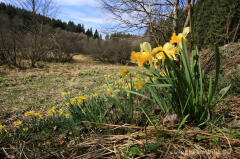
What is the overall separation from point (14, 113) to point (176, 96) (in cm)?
357

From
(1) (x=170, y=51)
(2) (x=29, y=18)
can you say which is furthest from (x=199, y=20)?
(2) (x=29, y=18)

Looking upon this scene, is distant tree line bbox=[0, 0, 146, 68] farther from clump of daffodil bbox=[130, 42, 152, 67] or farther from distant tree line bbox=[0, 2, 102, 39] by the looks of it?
clump of daffodil bbox=[130, 42, 152, 67]

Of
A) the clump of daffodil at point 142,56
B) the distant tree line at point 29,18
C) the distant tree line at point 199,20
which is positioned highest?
the distant tree line at point 29,18

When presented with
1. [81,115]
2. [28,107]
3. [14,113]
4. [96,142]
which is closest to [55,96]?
[28,107]

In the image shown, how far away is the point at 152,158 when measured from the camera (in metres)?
0.70

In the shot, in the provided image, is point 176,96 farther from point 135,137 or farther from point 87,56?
point 87,56

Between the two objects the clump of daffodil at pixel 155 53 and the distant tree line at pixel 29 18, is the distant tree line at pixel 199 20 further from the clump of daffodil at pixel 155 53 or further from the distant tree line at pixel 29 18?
the distant tree line at pixel 29 18

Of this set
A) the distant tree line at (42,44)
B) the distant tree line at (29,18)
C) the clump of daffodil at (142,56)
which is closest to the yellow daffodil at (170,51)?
the clump of daffodil at (142,56)

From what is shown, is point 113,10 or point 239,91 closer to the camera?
point 239,91

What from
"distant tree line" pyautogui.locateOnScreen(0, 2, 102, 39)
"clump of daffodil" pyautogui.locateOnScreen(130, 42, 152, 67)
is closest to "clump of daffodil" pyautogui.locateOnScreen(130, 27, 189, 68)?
"clump of daffodil" pyautogui.locateOnScreen(130, 42, 152, 67)

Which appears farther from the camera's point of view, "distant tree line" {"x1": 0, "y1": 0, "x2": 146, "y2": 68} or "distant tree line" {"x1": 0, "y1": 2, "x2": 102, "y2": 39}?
"distant tree line" {"x1": 0, "y1": 2, "x2": 102, "y2": 39}

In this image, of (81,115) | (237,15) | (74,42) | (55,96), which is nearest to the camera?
(81,115)

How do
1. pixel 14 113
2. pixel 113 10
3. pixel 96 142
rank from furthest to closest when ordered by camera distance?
pixel 113 10
pixel 14 113
pixel 96 142

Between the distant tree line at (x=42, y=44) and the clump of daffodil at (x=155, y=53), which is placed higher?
the distant tree line at (x=42, y=44)
